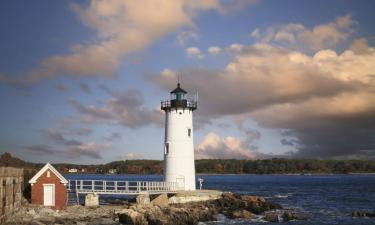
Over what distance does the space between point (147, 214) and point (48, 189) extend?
7.91m

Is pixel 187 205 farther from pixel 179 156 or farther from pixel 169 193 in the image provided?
pixel 179 156

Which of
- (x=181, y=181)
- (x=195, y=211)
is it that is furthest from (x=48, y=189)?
(x=181, y=181)

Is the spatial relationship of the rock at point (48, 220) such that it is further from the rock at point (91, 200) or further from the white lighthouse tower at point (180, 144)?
the white lighthouse tower at point (180, 144)

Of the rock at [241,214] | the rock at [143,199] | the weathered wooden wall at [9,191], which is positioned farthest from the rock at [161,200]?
the weathered wooden wall at [9,191]

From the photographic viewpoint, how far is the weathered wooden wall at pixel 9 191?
28219 millimetres

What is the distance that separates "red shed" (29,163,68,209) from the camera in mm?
34875

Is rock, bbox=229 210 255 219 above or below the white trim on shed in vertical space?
below

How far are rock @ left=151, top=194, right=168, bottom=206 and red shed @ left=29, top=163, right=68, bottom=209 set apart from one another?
20.8 feet

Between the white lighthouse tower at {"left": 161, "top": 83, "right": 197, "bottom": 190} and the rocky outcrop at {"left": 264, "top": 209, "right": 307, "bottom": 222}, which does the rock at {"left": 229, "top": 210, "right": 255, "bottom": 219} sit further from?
the white lighthouse tower at {"left": 161, "top": 83, "right": 197, "bottom": 190}

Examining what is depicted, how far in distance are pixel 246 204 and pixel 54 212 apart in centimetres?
1629

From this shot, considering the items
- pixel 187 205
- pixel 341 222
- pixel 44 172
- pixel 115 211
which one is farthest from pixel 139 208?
pixel 341 222

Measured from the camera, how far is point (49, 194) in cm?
3503

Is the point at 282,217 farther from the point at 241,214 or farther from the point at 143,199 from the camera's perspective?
the point at 143,199

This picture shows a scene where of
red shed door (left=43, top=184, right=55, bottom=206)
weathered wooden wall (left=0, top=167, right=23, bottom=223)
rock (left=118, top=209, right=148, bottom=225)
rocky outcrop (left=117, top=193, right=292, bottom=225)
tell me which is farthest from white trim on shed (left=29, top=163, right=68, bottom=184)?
rock (left=118, top=209, right=148, bottom=225)
